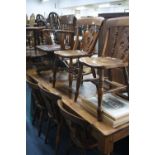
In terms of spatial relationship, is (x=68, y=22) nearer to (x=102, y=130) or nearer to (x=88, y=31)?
(x=88, y=31)

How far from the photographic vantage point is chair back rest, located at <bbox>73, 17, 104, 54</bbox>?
2149mm

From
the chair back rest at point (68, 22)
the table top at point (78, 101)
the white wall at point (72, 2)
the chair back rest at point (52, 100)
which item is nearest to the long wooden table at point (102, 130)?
the table top at point (78, 101)

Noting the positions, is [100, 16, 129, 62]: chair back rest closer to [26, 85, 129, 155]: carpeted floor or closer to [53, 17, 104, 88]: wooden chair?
[53, 17, 104, 88]: wooden chair

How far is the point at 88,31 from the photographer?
2355 mm

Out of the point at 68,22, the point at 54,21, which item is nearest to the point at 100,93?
the point at 68,22

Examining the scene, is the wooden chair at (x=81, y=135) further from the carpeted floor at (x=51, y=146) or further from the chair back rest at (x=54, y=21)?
the chair back rest at (x=54, y=21)

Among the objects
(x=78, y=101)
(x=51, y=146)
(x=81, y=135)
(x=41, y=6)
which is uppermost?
(x=41, y=6)

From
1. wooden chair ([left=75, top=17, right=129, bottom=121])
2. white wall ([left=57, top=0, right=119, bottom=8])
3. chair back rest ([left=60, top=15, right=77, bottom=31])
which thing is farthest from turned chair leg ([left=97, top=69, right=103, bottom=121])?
white wall ([left=57, top=0, right=119, bottom=8])

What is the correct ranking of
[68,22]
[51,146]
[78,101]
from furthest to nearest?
[68,22] → [51,146] → [78,101]
